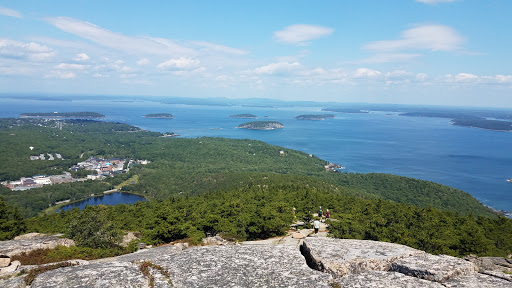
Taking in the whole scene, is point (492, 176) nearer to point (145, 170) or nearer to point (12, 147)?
point (145, 170)

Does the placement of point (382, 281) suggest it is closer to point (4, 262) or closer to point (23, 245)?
point (4, 262)

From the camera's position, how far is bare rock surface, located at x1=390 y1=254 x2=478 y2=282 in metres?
7.52

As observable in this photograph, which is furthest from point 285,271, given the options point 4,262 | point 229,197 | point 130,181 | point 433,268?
point 130,181

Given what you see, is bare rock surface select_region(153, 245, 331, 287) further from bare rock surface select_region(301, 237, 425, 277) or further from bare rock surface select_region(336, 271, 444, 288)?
bare rock surface select_region(336, 271, 444, 288)

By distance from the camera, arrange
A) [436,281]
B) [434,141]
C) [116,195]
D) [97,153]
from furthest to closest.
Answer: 1. [434,141]
2. [97,153]
3. [116,195]
4. [436,281]

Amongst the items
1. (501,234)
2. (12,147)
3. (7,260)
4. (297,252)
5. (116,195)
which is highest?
(297,252)

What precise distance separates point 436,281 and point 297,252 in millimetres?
3929

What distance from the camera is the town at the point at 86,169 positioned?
8556 centimetres

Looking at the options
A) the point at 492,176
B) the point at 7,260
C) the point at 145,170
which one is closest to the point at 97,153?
the point at 145,170

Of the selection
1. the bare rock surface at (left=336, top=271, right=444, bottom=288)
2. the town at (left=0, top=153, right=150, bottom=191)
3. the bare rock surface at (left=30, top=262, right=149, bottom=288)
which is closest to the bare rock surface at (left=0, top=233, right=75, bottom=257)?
the bare rock surface at (left=30, top=262, right=149, bottom=288)

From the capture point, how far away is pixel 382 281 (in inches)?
290

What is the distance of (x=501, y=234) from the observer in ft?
76.6

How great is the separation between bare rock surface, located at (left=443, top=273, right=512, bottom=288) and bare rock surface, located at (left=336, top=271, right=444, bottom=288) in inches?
18.5

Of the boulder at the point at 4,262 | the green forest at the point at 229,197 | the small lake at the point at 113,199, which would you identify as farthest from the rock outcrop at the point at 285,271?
the small lake at the point at 113,199
